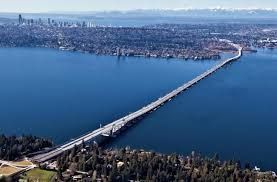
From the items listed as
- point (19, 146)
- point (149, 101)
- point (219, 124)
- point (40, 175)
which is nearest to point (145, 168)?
point (40, 175)

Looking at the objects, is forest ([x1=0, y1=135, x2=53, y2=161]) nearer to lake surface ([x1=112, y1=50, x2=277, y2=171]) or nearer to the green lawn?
the green lawn

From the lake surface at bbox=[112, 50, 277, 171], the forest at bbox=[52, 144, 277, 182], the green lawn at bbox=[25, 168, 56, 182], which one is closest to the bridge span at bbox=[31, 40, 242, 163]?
the lake surface at bbox=[112, 50, 277, 171]

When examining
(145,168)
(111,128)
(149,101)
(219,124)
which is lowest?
(219,124)

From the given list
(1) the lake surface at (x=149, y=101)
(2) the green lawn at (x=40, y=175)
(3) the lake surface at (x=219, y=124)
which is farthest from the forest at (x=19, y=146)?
(3) the lake surface at (x=219, y=124)

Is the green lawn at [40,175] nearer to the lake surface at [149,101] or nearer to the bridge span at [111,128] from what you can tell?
the bridge span at [111,128]

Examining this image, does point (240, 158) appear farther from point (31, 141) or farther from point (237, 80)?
point (237, 80)

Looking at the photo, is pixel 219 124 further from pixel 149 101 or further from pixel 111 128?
pixel 111 128
